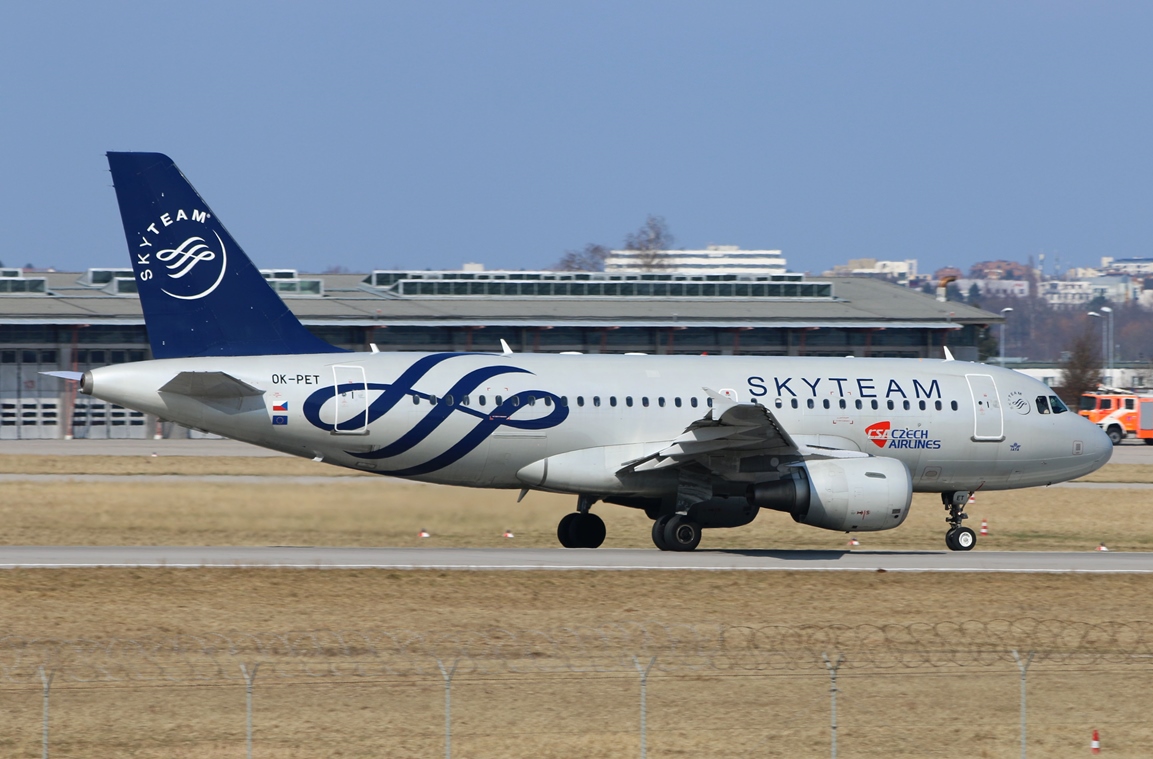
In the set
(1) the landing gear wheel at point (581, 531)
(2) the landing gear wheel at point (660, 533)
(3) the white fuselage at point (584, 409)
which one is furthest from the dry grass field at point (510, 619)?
(2) the landing gear wheel at point (660, 533)

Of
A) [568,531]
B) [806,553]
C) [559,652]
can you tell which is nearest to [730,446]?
[806,553]

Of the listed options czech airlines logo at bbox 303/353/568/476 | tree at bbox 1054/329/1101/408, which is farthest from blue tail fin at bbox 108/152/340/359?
tree at bbox 1054/329/1101/408

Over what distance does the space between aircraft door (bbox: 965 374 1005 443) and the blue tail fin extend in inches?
571

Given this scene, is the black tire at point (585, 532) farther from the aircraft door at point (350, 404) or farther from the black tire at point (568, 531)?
the aircraft door at point (350, 404)

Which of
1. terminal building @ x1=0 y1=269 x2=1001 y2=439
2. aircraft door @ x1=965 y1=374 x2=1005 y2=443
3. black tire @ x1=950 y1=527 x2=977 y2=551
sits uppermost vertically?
terminal building @ x1=0 y1=269 x2=1001 y2=439

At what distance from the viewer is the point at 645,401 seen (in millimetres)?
29203

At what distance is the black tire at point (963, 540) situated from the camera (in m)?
30.4

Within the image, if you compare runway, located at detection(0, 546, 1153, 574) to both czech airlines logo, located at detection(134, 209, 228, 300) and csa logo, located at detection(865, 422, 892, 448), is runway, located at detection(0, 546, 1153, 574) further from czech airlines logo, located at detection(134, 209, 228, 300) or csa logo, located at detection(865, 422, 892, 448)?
czech airlines logo, located at detection(134, 209, 228, 300)

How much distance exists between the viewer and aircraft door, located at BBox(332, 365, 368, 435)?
27344mm

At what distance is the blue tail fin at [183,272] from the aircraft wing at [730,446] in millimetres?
7618

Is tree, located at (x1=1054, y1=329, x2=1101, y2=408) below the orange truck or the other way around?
the other way around

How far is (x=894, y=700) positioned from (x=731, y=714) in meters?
2.08

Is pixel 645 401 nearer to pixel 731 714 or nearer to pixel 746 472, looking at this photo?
pixel 746 472

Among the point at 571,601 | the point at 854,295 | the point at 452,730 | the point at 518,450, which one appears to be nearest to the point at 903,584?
the point at 571,601
